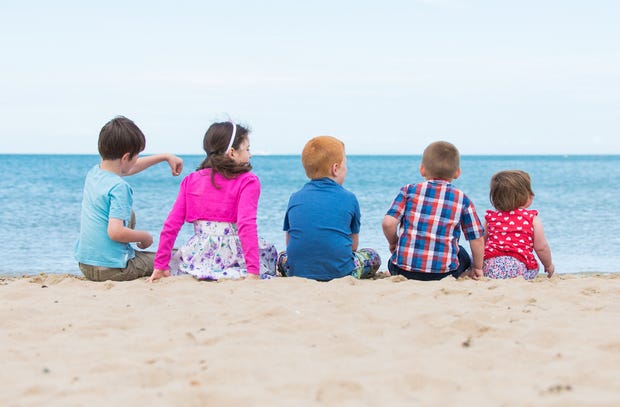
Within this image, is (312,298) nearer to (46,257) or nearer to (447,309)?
(447,309)

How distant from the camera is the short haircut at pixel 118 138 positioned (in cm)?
512

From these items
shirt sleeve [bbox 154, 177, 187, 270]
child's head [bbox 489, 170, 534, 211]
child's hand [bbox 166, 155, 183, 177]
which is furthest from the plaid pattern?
child's hand [bbox 166, 155, 183, 177]

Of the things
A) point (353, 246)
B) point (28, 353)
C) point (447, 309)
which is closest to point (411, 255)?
point (353, 246)

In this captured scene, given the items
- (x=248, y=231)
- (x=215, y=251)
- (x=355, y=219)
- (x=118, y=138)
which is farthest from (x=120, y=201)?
(x=355, y=219)

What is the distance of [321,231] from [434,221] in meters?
0.85

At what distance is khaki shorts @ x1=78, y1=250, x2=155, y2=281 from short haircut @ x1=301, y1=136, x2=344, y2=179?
4.74ft

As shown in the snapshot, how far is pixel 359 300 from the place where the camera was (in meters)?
4.05

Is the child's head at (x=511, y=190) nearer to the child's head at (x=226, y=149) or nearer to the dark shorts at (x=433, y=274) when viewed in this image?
the dark shorts at (x=433, y=274)

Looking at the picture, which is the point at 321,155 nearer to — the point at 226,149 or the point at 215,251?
the point at 226,149

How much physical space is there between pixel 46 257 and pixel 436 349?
759 cm

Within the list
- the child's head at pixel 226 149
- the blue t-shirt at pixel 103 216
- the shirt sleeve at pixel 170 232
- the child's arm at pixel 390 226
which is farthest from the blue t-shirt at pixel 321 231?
the blue t-shirt at pixel 103 216

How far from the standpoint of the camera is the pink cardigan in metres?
5.01

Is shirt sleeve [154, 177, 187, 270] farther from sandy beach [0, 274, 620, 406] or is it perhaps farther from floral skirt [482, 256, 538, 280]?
floral skirt [482, 256, 538, 280]

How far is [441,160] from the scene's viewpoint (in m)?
5.15
